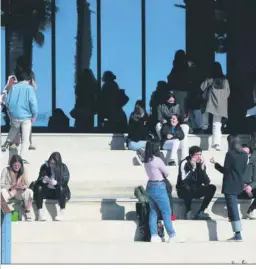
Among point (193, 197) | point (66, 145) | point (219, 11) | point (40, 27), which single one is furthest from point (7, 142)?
point (219, 11)

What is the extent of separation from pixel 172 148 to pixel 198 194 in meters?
2.30

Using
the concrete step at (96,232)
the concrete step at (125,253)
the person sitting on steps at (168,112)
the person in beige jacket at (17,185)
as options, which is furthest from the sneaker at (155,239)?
the person sitting on steps at (168,112)

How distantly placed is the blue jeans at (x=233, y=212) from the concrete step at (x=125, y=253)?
16.4 inches

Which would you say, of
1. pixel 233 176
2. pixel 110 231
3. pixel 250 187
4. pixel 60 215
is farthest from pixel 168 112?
pixel 110 231

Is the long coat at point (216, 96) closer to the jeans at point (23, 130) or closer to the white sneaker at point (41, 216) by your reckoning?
the jeans at point (23, 130)

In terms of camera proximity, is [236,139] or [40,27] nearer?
[236,139]

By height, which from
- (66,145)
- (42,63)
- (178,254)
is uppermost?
(42,63)

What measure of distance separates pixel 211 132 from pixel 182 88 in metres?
1.13

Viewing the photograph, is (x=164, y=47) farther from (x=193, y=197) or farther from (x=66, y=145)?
(x=193, y=197)

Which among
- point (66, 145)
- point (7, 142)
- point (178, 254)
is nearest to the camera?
point (178, 254)

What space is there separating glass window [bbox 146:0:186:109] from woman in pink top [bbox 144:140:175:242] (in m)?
7.43

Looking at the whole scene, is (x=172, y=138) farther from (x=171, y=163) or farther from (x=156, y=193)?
(x=156, y=193)

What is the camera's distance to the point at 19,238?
15008 mm

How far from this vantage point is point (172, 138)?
18.0m
